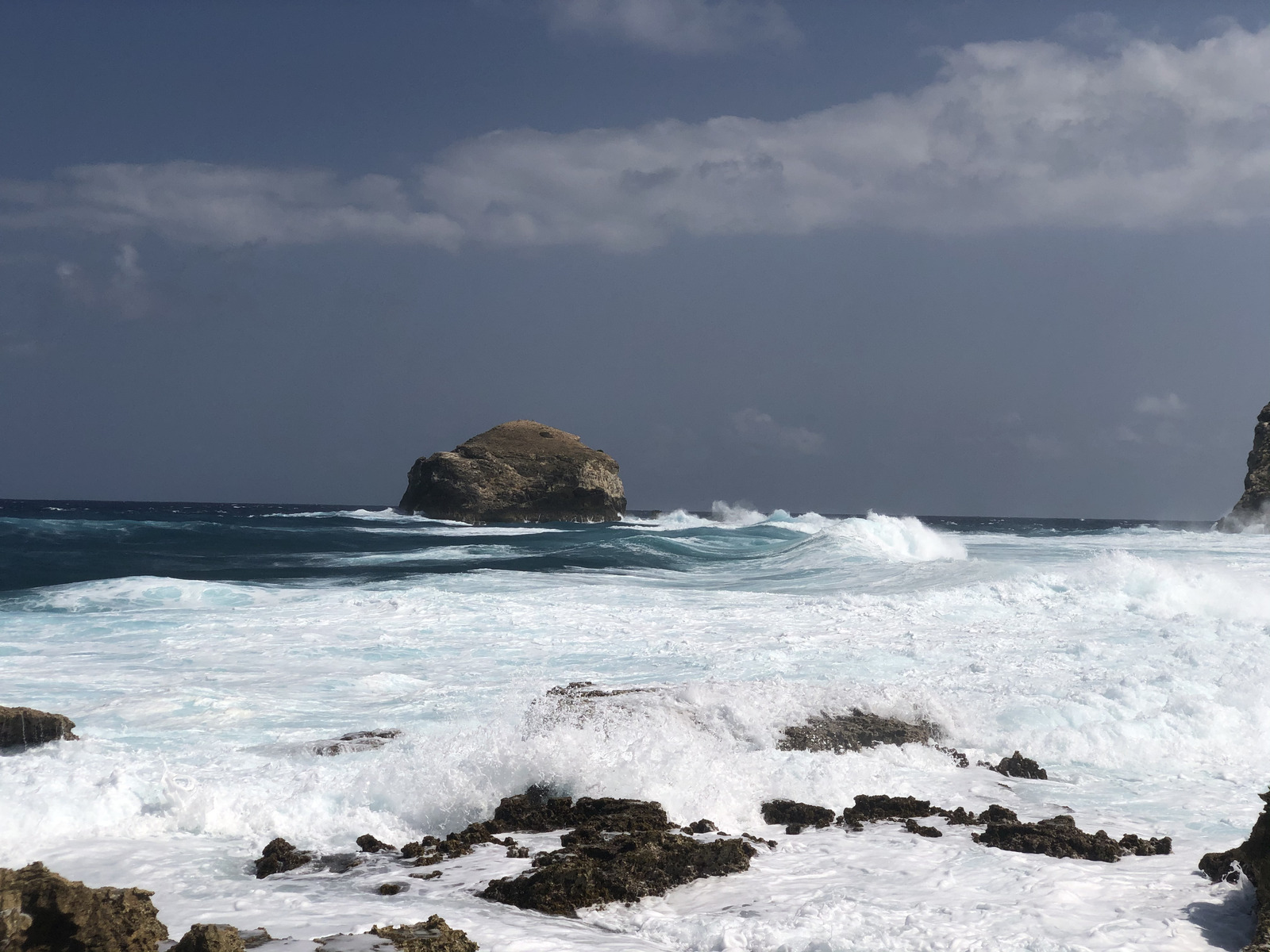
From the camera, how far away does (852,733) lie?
7738 millimetres

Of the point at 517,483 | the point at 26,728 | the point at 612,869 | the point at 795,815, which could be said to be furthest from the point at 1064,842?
the point at 517,483

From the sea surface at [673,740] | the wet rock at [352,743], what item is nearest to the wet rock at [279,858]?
the sea surface at [673,740]

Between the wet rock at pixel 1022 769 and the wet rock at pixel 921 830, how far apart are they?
1886mm

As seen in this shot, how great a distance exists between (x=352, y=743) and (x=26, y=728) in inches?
93.6

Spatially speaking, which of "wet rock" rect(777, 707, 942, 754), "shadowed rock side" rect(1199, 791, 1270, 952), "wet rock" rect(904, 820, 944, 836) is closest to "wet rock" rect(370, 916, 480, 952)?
"wet rock" rect(904, 820, 944, 836)

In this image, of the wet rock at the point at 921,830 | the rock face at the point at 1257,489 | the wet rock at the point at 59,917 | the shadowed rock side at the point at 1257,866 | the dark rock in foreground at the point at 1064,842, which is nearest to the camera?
the wet rock at the point at 59,917

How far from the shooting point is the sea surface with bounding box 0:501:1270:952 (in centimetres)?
447

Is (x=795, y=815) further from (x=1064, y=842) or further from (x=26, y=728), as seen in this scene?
(x=26, y=728)

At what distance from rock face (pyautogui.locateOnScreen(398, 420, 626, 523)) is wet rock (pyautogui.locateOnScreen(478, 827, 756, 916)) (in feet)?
218

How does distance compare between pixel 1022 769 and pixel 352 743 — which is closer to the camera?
pixel 352 743

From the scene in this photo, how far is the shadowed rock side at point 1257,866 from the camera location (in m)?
3.94

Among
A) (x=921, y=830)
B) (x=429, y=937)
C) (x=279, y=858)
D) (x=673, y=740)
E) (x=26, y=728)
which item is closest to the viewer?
(x=429, y=937)

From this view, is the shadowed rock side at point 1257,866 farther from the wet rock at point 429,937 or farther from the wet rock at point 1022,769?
the wet rock at point 429,937

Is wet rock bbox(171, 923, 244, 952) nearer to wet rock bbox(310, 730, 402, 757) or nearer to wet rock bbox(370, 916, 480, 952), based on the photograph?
wet rock bbox(370, 916, 480, 952)
